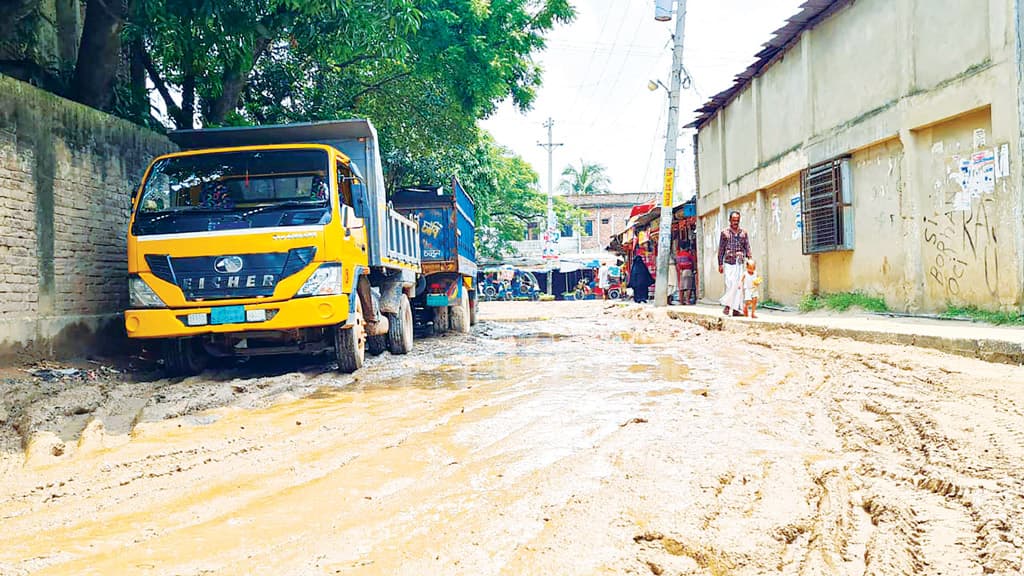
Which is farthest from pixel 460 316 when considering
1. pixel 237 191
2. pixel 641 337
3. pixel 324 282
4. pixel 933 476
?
pixel 933 476

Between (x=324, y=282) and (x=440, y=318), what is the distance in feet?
20.8

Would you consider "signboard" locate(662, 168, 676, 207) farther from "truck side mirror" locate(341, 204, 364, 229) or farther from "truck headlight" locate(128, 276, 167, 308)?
"truck headlight" locate(128, 276, 167, 308)

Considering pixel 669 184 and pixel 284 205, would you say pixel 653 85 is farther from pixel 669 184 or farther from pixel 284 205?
pixel 284 205

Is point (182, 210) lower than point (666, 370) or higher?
higher

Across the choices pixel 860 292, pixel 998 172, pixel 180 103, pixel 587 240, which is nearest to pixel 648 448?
pixel 998 172

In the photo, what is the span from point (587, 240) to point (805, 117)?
3863 centimetres

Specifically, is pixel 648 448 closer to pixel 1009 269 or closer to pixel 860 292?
pixel 1009 269

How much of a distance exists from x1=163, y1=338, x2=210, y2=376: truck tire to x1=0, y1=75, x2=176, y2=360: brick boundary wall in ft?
4.74

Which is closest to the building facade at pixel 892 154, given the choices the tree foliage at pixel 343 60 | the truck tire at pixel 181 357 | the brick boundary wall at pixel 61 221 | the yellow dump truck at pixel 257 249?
the tree foliage at pixel 343 60

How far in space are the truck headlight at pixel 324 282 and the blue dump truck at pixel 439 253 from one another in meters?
5.42

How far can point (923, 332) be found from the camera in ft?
23.4

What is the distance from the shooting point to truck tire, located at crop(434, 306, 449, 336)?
13172mm

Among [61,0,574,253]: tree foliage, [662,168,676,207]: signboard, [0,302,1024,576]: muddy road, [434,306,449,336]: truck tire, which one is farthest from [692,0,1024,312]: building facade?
[434,306,449,336]: truck tire

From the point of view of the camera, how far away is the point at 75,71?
9508 millimetres
